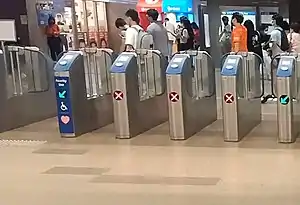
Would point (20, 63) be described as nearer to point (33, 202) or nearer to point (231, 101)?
point (231, 101)

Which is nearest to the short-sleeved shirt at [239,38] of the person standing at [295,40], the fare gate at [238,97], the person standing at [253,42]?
the person standing at [253,42]

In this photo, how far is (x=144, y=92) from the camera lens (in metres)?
7.15

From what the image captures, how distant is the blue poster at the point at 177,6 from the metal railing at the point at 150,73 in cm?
621

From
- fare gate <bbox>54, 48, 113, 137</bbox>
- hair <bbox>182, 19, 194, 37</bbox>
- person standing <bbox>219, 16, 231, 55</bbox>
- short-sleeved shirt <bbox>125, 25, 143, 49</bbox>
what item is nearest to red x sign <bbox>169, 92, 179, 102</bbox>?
fare gate <bbox>54, 48, 113, 137</bbox>

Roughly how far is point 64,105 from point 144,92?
1028 mm

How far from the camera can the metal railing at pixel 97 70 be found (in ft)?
24.3

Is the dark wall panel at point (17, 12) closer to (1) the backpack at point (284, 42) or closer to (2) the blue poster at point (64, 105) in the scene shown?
(1) the backpack at point (284, 42)

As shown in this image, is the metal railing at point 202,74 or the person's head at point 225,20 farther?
the person's head at point 225,20

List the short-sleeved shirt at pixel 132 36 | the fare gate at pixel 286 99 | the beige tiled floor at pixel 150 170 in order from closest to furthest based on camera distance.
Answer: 1. the beige tiled floor at pixel 150 170
2. the fare gate at pixel 286 99
3. the short-sleeved shirt at pixel 132 36

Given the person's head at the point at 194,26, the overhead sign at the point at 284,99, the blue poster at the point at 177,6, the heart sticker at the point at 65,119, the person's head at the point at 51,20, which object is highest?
the blue poster at the point at 177,6

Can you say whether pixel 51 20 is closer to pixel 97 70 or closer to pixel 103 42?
pixel 103 42

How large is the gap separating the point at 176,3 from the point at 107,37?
1.78 metres

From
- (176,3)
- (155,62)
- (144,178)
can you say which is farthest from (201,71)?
(176,3)

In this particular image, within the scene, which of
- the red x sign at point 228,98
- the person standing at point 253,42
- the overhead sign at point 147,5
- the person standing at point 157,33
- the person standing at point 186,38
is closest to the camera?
the red x sign at point 228,98
